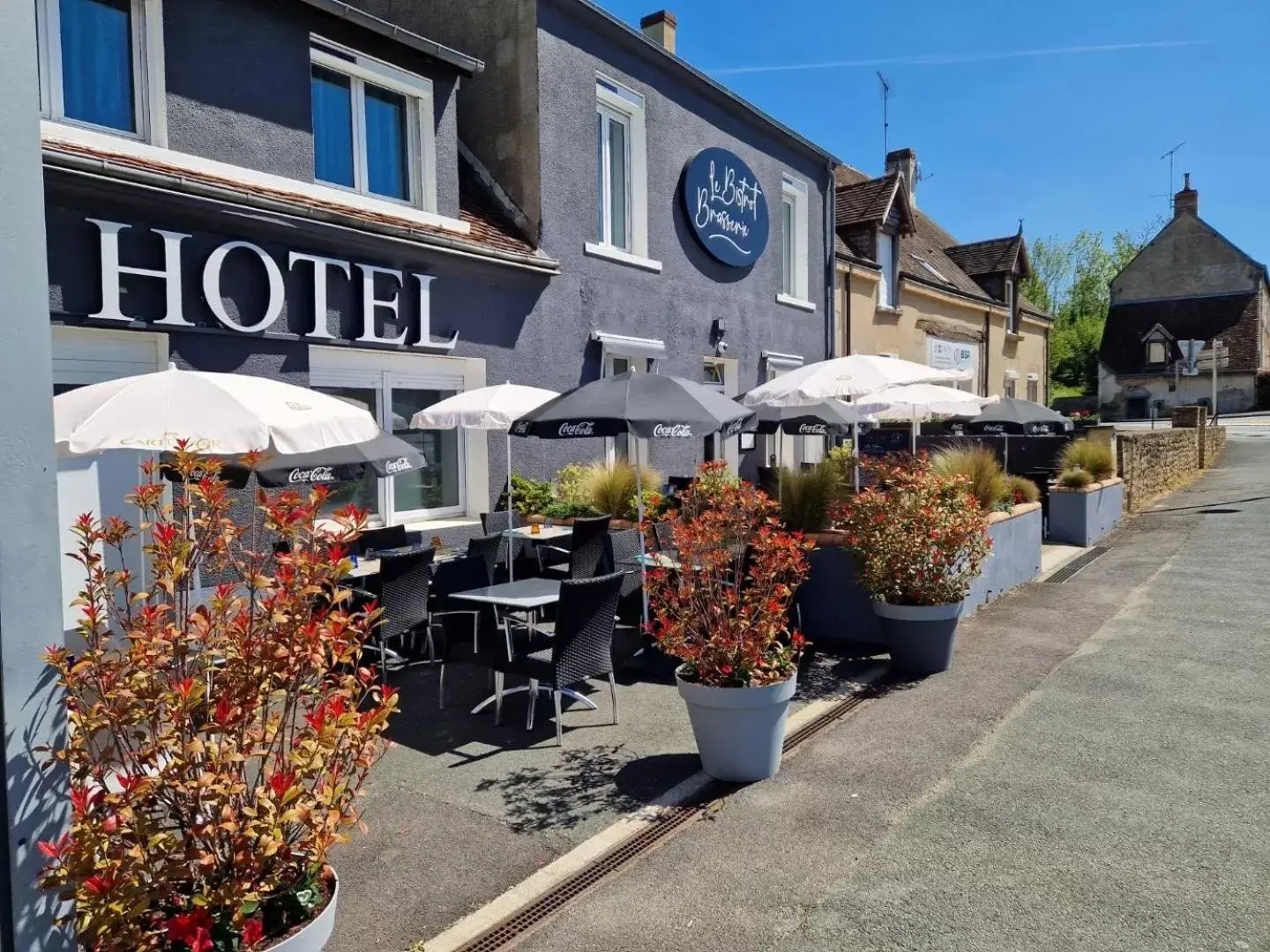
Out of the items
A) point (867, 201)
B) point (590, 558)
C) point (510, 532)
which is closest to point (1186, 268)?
point (867, 201)

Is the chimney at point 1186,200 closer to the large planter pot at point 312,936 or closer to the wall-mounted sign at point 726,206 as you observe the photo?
the wall-mounted sign at point 726,206

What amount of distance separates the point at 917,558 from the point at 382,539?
4.55 metres

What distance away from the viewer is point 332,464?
5797 mm

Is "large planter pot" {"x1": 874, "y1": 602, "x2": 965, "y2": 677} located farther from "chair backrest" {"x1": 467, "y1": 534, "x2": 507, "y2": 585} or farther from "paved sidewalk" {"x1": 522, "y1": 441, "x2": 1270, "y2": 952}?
"chair backrest" {"x1": 467, "y1": 534, "x2": 507, "y2": 585}

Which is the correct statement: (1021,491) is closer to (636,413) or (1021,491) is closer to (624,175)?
(624,175)

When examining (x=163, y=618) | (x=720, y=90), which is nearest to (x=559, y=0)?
(x=720, y=90)

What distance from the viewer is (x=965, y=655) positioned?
23.5 ft

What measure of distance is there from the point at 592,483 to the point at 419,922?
24.3 feet

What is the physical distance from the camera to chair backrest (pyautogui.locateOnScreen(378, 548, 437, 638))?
639 centimetres

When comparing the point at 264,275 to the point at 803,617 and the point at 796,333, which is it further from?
the point at 796,333

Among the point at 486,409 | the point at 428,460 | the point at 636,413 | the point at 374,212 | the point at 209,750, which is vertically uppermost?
the point at 374,212

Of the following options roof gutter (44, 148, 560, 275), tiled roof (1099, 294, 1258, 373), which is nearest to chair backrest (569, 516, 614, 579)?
roof gutter (44, 148, 560, 275)

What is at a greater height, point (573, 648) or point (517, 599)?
point (517, 599)

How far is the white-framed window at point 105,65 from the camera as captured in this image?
698 centimetres
